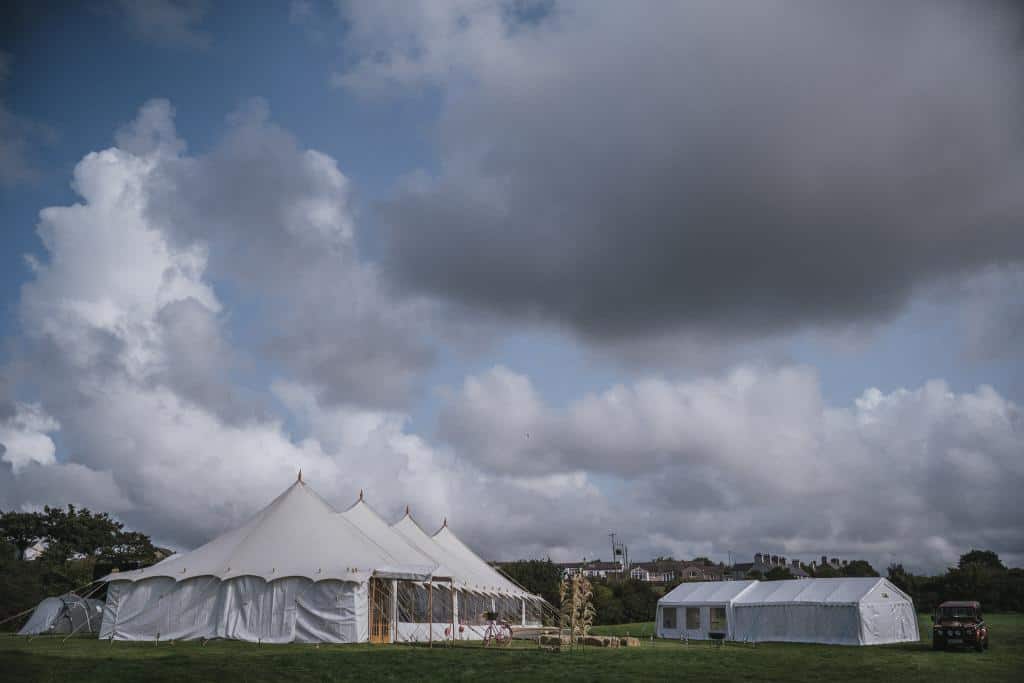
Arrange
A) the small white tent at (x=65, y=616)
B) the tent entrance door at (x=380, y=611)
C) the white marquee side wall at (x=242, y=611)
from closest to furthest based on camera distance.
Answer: the white marquee side wall at (x=242, y=611) → the tent entrance door at (x=380, y=611) → the small white tent at (x=65, y=616)

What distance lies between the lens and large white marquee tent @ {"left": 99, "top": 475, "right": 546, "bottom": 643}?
83.1 feet

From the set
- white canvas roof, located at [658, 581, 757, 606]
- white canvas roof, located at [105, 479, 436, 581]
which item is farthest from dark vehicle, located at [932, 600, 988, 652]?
white canvas roof, located at [105, 479, 436, 581]

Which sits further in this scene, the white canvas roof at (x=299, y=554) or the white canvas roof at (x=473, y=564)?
the white canvas roof at (x=473, y=564)

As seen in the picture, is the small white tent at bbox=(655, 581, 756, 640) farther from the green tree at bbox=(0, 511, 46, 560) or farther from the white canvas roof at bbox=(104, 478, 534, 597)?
the green tree at bbox=(0, 511, 46, 560)

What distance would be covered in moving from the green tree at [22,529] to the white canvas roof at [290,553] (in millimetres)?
32558

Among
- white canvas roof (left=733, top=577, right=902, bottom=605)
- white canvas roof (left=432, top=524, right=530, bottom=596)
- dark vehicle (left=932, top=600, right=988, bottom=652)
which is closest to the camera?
dark vehicle (left=932, top=600, right=988, bottom=652)

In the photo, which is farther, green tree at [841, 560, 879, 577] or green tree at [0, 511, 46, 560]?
green tree at [841, 560, 879, 577]

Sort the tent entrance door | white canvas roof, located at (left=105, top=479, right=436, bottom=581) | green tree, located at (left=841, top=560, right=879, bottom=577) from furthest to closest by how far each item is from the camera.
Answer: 1. green tree, located at (left=841, top=560, right=879, bottom=577)
2. the tent entrance door
3. white canvas roof, located at (left=105, top=479, right=436, bottom=581)

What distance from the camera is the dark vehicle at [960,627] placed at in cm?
2475

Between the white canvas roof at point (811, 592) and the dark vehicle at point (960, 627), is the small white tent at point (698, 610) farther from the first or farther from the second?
the dark vehicle at point (960, 627)

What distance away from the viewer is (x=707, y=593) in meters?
37.7

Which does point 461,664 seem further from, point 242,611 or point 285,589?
point 242,611

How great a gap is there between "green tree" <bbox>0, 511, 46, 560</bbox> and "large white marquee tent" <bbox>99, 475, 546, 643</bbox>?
108ft

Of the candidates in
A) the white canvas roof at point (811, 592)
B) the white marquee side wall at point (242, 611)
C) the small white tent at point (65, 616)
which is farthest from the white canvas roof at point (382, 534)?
the white canvas roof at point (811, 592)
